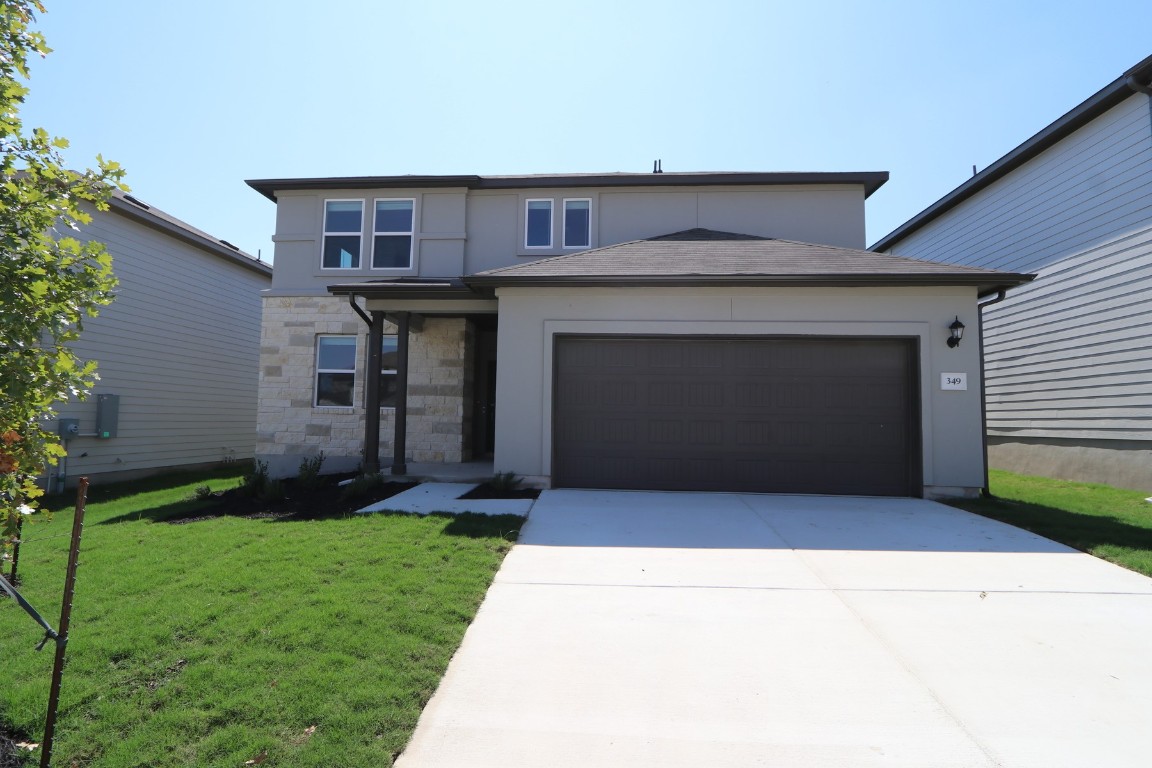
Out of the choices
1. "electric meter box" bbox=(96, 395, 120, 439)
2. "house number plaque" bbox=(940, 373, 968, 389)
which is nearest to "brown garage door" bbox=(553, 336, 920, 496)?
"house number plaque" bbox=(940, 373, 968, 389)

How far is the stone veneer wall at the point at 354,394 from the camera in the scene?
36.5 feet

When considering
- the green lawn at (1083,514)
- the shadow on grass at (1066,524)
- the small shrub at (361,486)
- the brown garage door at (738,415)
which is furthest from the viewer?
the brown garage door at (738,415)

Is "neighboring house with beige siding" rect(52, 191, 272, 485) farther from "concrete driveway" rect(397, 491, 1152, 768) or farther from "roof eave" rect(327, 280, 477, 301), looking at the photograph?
"concrete driveway" rect(397, 491, 1152, 768)

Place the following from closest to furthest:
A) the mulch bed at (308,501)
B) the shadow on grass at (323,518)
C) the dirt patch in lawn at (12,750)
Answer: the dirt patch in lawn at (12,750) < the shadow on grass at (323,518) < the mulch bed at (308,501)

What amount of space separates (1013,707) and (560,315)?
7017 millimetres

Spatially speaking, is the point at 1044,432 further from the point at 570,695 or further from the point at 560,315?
the point at 570,695

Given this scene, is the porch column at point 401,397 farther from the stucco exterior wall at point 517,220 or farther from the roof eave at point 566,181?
the roof eave at point 566,181

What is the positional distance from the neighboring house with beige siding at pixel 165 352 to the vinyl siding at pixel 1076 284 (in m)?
16.7

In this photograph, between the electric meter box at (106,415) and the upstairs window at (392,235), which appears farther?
the upstairs window at (392,235)

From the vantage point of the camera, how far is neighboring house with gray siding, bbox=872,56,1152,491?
31.2 feet

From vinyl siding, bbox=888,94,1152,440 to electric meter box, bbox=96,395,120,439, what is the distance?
702 inches

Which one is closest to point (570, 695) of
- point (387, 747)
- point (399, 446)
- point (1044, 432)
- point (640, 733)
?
point (640, 733)

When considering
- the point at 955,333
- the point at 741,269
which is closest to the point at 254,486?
the point at 741,269

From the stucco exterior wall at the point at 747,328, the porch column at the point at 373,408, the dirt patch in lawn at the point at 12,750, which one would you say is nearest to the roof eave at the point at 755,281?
the stucco exterior wall at the point at 747,328
